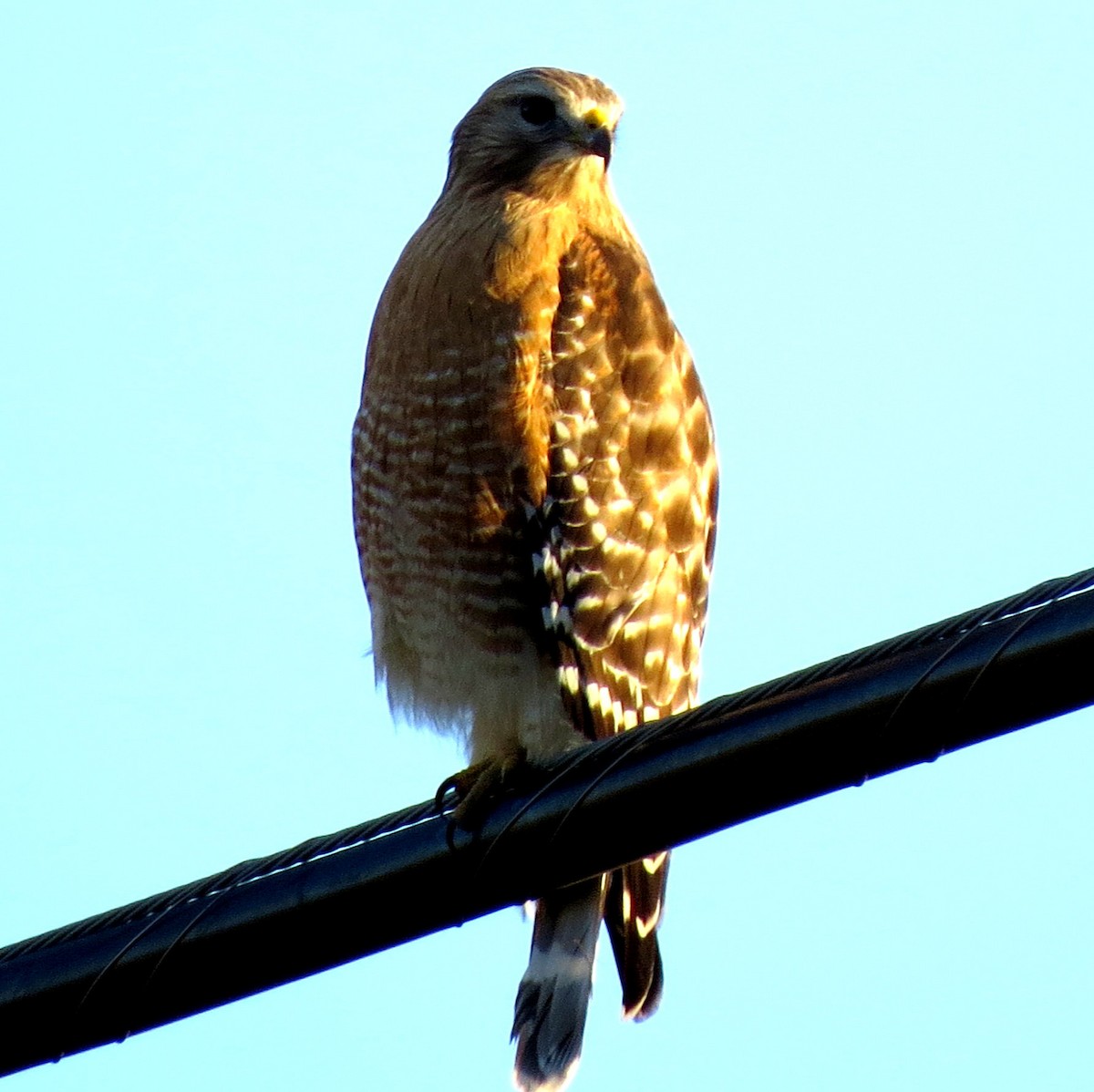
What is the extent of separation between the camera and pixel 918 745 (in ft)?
11.2

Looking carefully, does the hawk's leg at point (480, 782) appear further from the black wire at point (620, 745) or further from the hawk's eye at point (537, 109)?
the hawk's eye at point (537, 109)

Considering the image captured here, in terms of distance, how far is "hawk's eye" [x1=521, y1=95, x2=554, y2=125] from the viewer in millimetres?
6613

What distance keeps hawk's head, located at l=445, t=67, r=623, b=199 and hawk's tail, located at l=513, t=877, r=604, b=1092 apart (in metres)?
2.21

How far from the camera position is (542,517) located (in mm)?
5516

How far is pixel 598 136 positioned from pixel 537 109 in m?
0.28

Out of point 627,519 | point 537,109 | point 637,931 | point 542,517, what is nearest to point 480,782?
point 637,931

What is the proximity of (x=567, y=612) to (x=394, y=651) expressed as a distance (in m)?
0.70

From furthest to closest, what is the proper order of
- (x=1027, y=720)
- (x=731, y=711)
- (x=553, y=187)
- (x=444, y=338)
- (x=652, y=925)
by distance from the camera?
(x=553, y=187)
(x=444, y=338)
(x=652, y=925)
(x=731, y=711)
(x=1027, y=720)

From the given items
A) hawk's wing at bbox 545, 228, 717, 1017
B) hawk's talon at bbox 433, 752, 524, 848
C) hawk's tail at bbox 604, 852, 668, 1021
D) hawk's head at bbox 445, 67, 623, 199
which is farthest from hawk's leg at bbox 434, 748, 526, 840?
hawk's head at bbox 445, 67, 623, 199

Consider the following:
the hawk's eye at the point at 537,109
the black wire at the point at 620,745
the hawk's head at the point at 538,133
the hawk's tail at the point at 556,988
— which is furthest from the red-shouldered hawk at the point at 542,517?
the black wire at the point at 620,745

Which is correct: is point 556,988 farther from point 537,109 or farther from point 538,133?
point 537,109

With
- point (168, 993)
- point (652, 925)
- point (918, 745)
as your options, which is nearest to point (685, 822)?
point (918, 745)

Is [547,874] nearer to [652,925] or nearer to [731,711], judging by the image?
[731,711]

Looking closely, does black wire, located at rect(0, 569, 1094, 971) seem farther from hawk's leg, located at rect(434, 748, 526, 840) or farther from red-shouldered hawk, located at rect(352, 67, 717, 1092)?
red-shouldered hawk, located at rect(352, 67, 717, 1092)
